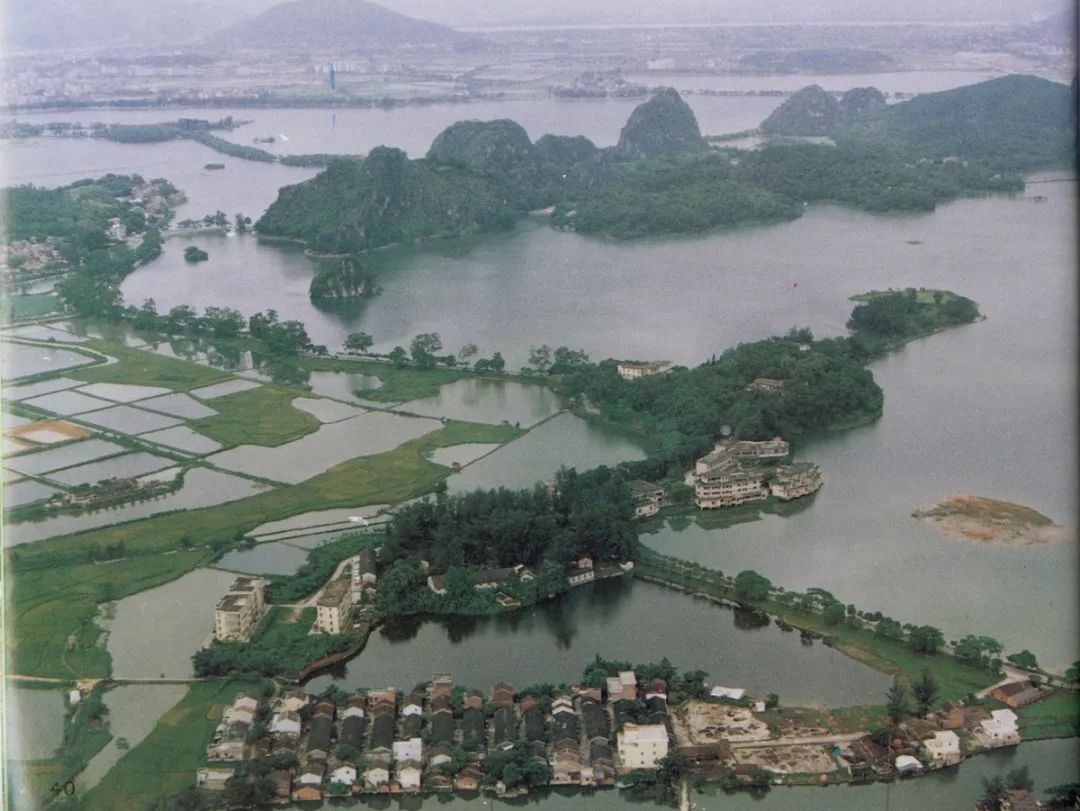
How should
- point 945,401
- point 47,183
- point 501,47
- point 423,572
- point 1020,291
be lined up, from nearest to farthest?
point 423,572
point 945,401
point 1020,291
point 47,183
point 501,47

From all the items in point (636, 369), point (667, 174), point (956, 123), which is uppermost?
point (956, 123)

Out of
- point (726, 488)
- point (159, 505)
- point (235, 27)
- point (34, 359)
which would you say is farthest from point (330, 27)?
point (726, 488)

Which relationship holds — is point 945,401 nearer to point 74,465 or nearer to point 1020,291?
point 1020,291

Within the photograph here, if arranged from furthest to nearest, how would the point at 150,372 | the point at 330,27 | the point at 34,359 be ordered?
the point at 330,27 < the point at 34,359 < the point at 150,372

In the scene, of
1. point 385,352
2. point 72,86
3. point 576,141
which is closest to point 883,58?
point 576,141

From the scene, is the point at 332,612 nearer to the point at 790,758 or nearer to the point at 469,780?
the point at 469,780

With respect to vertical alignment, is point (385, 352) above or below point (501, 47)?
below

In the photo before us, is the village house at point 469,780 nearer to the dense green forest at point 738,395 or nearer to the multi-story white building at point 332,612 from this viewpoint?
the multi-story white building at point 332,612
